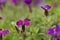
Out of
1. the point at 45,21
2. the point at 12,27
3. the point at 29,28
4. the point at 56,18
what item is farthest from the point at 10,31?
the point at 56,18

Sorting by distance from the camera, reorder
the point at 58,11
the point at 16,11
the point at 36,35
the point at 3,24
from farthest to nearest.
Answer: the point at 16,11
the point at 58,11
the point at 3,24
the point at 36,35

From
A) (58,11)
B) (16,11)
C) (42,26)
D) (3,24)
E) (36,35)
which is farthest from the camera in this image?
(16,11)

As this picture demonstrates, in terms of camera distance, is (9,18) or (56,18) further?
(9,18)

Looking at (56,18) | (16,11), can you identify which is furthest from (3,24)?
(16,11)

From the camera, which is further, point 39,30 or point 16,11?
point 16,11

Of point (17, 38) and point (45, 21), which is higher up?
point (45, 21)

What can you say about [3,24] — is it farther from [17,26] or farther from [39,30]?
[39,30]

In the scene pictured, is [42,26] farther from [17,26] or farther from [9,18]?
[9,18]

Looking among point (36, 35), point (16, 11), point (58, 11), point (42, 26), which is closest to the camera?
point (36, 35)

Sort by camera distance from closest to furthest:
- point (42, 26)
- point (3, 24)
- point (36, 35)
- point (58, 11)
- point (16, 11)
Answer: point (36, 35), point (42, 26), point (3, 24), point (58, 11), point (16, 11)
